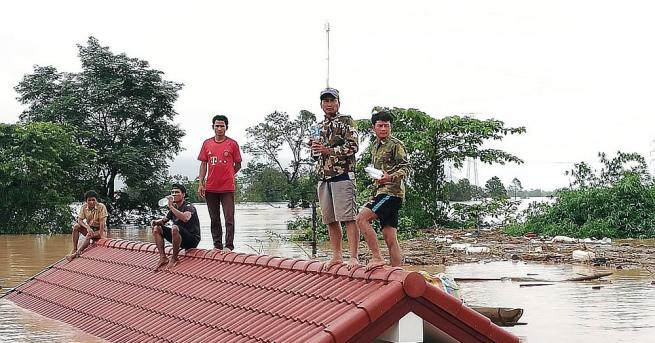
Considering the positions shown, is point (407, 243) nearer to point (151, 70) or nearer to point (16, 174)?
point (16, 174)

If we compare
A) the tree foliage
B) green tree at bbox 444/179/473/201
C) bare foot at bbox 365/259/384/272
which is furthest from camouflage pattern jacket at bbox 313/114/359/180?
green tree at bbox 444/179/473/201

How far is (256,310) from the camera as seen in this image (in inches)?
295

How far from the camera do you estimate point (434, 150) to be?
32.1 m

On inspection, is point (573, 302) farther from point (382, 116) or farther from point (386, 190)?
point (382, 116)

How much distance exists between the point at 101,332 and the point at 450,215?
24352 mm

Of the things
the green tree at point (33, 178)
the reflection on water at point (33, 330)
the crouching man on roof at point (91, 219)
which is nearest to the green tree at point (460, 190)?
the green tree at point (33, 178)

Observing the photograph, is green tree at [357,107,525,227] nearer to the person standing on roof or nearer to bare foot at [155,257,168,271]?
bare foot at [155,257,168,271]

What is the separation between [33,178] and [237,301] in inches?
1110

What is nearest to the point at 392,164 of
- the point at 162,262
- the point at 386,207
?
the point at 386,207

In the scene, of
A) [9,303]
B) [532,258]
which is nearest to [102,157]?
[532,258]

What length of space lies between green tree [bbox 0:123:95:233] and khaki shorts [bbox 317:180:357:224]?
27577mm

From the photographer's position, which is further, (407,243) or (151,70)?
(151,70)

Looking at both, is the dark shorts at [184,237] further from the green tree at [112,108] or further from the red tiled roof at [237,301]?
→ the green tree at [112,108]

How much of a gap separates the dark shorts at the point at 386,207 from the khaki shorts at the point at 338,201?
0.22 m
